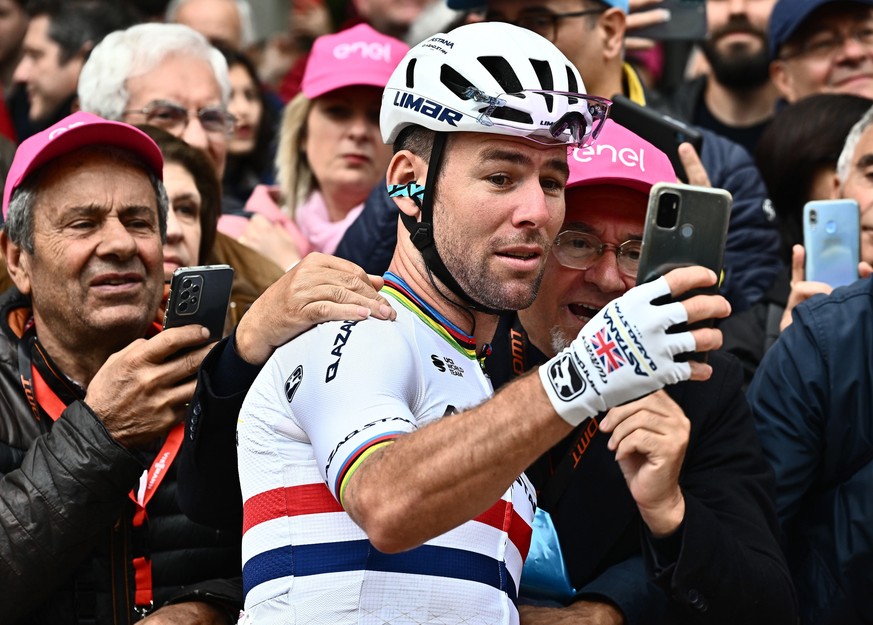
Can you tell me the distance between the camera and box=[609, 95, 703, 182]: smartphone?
620 cm

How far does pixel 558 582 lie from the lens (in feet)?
15.1

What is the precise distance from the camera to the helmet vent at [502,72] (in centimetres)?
417

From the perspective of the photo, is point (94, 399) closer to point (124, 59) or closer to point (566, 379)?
point (566, 379)

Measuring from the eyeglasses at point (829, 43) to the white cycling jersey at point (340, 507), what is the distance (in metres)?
4.88

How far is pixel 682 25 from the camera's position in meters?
7.92

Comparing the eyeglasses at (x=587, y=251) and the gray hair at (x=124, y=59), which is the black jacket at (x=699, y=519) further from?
the gray hair at (x=124, y=59)

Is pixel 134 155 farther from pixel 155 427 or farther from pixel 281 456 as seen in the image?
pixel 281 456

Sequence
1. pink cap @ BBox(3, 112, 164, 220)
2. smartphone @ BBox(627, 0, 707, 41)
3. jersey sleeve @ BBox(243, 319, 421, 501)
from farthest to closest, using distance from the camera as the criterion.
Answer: smartphone @ BBox(627, 0, 707, 41)
pink cap @ BBox(3, 112, 164, 220)
jersey sleeve @ BBox(243, 319, 421, 501)

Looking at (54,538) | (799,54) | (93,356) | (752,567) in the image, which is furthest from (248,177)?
(752,567)

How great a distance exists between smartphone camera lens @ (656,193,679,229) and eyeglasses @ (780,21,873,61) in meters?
4.85

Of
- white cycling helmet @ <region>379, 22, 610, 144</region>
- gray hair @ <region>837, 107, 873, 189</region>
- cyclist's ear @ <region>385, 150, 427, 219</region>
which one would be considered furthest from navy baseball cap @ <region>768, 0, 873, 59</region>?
cyclist's ear @ <region>385, 150, 427, 219</region>

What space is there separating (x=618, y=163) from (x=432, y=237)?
1.06 metres

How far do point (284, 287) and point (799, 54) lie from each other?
4.91 meters

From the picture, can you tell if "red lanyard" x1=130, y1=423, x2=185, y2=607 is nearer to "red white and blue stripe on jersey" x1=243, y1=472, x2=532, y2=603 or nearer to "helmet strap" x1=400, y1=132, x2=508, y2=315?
"red white and blue stripe on jersey" x1=243, y1=472, x2=532, y2=603
